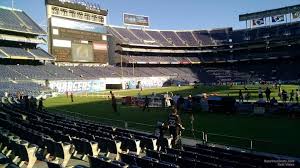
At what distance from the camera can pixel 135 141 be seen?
13.0 metres

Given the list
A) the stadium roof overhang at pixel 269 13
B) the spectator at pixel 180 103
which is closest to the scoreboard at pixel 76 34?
the stadium roof overhang at pixel 269 13

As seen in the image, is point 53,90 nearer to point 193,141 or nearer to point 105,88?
point 105,88

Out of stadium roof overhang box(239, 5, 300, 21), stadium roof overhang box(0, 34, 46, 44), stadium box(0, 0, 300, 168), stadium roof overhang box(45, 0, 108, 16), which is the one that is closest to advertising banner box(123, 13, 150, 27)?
stadium box(0, 0, 300, 168)

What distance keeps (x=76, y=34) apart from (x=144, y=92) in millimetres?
26366

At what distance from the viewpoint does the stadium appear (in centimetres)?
1288

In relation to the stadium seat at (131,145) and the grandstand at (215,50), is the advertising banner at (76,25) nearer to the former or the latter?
the grandstand at (215,50)

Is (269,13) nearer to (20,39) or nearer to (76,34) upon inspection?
(76,34)

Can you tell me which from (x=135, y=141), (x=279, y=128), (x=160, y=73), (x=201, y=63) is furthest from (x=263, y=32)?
(x=135, y=141)

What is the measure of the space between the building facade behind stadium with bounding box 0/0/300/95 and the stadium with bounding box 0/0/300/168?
0.33m

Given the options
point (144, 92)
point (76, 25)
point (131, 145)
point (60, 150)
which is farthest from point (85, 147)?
point (76, 25)

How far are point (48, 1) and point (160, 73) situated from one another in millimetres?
41116

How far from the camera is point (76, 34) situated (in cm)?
8744

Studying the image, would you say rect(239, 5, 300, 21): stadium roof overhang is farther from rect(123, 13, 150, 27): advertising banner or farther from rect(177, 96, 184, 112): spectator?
rect(177, 96, 184, 112): spectator

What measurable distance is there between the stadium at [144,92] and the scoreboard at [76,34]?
26cm
